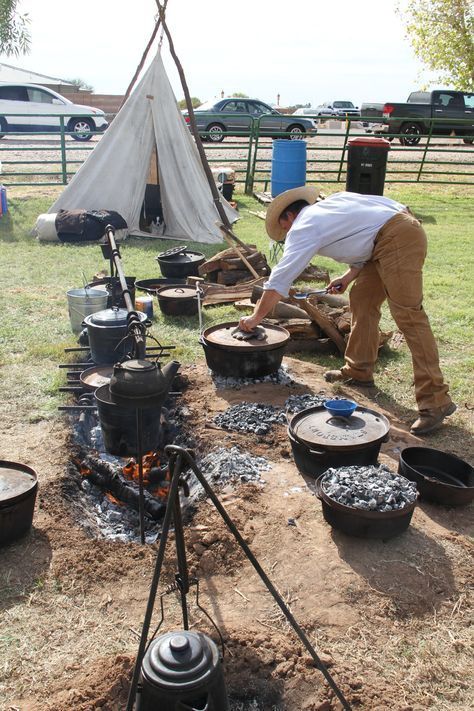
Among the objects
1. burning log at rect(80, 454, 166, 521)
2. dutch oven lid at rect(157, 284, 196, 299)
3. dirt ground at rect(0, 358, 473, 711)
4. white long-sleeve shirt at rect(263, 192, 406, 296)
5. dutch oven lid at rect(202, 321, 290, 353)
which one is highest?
white long-sleeve shirt at rect(263, 192, 406, 296)

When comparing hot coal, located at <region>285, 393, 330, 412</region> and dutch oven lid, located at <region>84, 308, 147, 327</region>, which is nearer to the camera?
hot coal, located at <region>285, 393, 330, 412</region>

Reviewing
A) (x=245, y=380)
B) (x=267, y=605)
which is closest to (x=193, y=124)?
(x=245, y=380)

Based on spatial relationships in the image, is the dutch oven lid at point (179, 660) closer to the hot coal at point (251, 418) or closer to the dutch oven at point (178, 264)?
the hot coal at point (251, 418)

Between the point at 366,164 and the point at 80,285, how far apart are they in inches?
217

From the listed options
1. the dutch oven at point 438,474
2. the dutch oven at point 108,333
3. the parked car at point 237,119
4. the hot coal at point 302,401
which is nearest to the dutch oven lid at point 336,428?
the dutch oven at point 438,474

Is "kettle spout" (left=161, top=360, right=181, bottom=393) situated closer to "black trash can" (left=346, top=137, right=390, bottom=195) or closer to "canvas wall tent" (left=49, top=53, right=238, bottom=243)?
"canvas wall tent" (left=49, top=53, right=238, bottom=243)

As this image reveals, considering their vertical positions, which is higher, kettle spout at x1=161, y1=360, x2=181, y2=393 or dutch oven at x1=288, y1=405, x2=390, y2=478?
kettle spout at x1=161, y1=360, x2=181, y2=393

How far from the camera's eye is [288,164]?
42.2 ft

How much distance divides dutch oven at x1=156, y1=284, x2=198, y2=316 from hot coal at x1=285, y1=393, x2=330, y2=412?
8.25ft

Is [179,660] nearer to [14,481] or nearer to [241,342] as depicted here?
[14,481]

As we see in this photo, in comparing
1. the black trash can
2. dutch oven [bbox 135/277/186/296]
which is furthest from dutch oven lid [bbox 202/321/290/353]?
the black trash can

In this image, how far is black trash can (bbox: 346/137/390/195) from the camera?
11.3 metres

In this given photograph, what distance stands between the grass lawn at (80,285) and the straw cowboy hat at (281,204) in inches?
65.9

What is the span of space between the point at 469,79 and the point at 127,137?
1859cm
